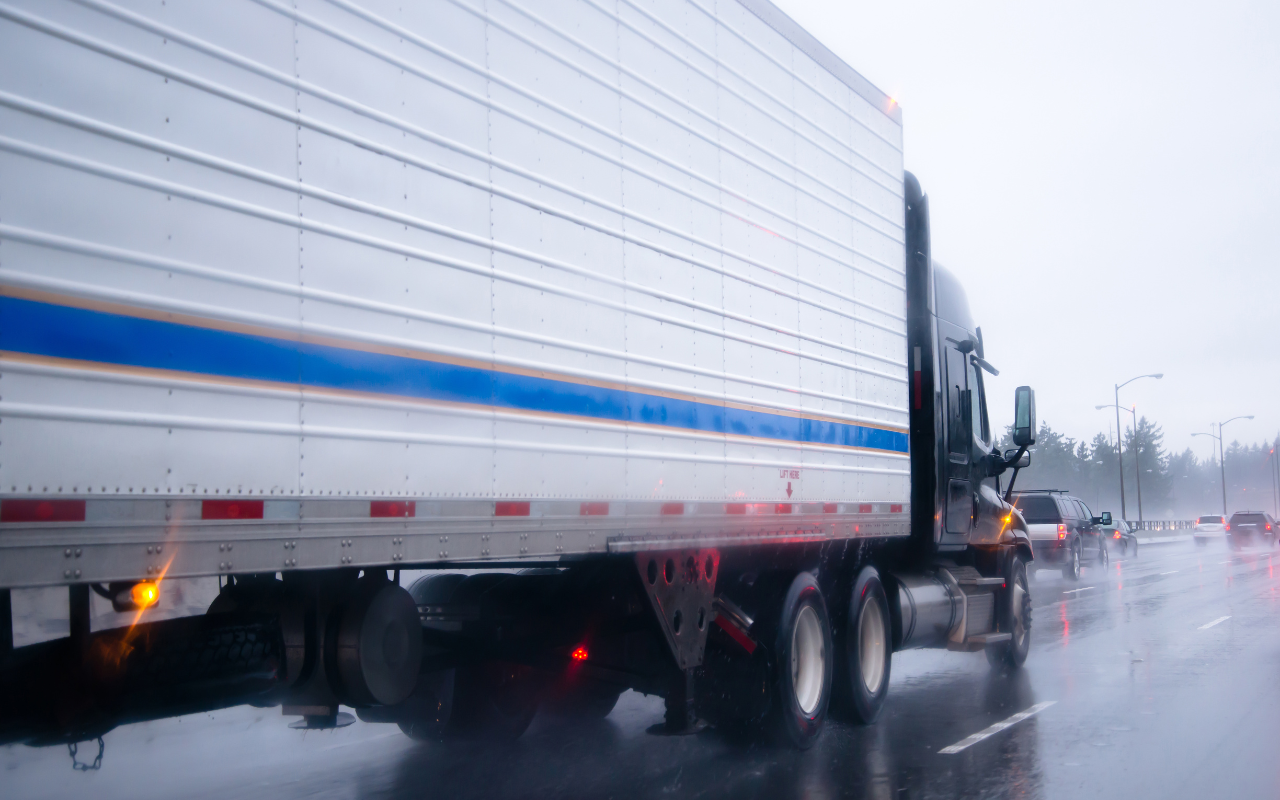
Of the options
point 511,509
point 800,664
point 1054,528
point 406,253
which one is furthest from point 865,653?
point 1054,528

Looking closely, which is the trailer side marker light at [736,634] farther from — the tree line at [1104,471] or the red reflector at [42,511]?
the tree line at [1104,471]

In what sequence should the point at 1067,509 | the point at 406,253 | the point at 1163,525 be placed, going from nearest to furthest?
the point at 406,253 → the point at 1067,509 → the point at 1163,525

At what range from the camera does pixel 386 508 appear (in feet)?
13.1

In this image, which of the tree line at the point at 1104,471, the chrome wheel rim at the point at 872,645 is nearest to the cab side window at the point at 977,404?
the chrome wheel rim at the point at 872,645

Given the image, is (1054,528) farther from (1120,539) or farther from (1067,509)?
(1120,539)

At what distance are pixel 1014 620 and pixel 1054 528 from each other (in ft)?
51.1

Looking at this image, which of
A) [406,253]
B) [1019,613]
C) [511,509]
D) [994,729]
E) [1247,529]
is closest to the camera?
[406,253]

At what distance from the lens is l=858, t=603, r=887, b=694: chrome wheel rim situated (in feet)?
26.5

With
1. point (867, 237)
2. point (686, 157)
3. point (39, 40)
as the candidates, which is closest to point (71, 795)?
point (39, 40)

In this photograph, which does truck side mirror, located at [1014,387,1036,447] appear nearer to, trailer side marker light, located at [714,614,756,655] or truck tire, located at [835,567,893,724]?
truck tire, located at [835,567,893,724]

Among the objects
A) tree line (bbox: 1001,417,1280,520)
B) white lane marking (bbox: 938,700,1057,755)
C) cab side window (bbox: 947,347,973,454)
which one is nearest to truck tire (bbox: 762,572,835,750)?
white lane marking (bbox: 938,700,1057,755)

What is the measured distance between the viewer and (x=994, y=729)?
316 inches

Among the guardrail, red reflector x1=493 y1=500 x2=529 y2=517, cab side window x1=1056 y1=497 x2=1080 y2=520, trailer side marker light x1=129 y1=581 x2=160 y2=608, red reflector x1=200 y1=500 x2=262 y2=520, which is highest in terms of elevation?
red reflector x1=200 y1=500 x2=262 y2=520

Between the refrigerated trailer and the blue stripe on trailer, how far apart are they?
11 mm
